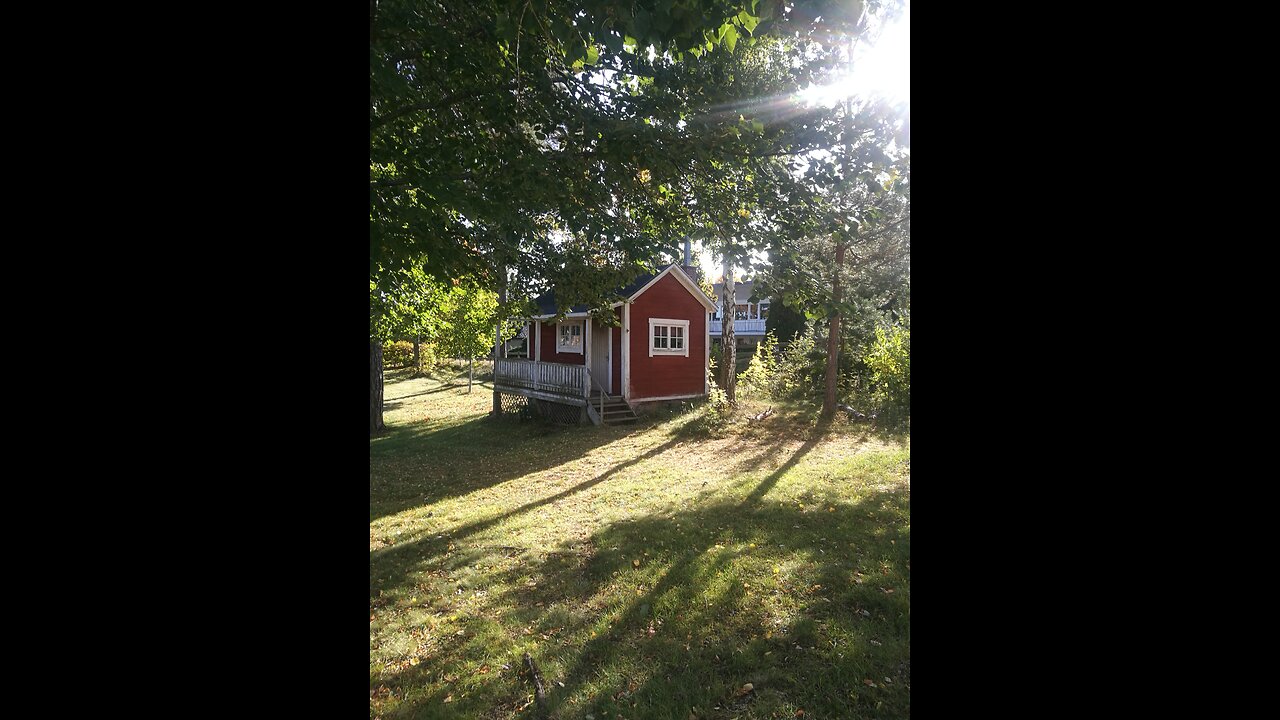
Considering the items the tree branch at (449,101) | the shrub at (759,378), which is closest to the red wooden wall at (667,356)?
the shrub at (759,378)

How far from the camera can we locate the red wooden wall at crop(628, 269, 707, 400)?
15117 millimetres

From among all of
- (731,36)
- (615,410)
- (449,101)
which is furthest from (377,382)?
(731,36)

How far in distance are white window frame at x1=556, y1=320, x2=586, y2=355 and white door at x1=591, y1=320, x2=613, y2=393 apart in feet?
1.11

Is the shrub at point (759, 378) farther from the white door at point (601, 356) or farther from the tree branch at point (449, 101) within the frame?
the tree branch at point (449, 101)

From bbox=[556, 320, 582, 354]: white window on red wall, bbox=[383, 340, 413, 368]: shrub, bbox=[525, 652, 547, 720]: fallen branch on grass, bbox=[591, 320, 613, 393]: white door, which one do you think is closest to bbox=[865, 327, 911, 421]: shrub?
bbox=[591, 320, 613, 393]: white door

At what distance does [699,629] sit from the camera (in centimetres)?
376

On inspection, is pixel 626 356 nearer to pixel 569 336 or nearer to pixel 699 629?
pixel 569 336

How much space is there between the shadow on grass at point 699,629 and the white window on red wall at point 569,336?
10.8m

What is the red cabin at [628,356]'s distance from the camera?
14.4m
